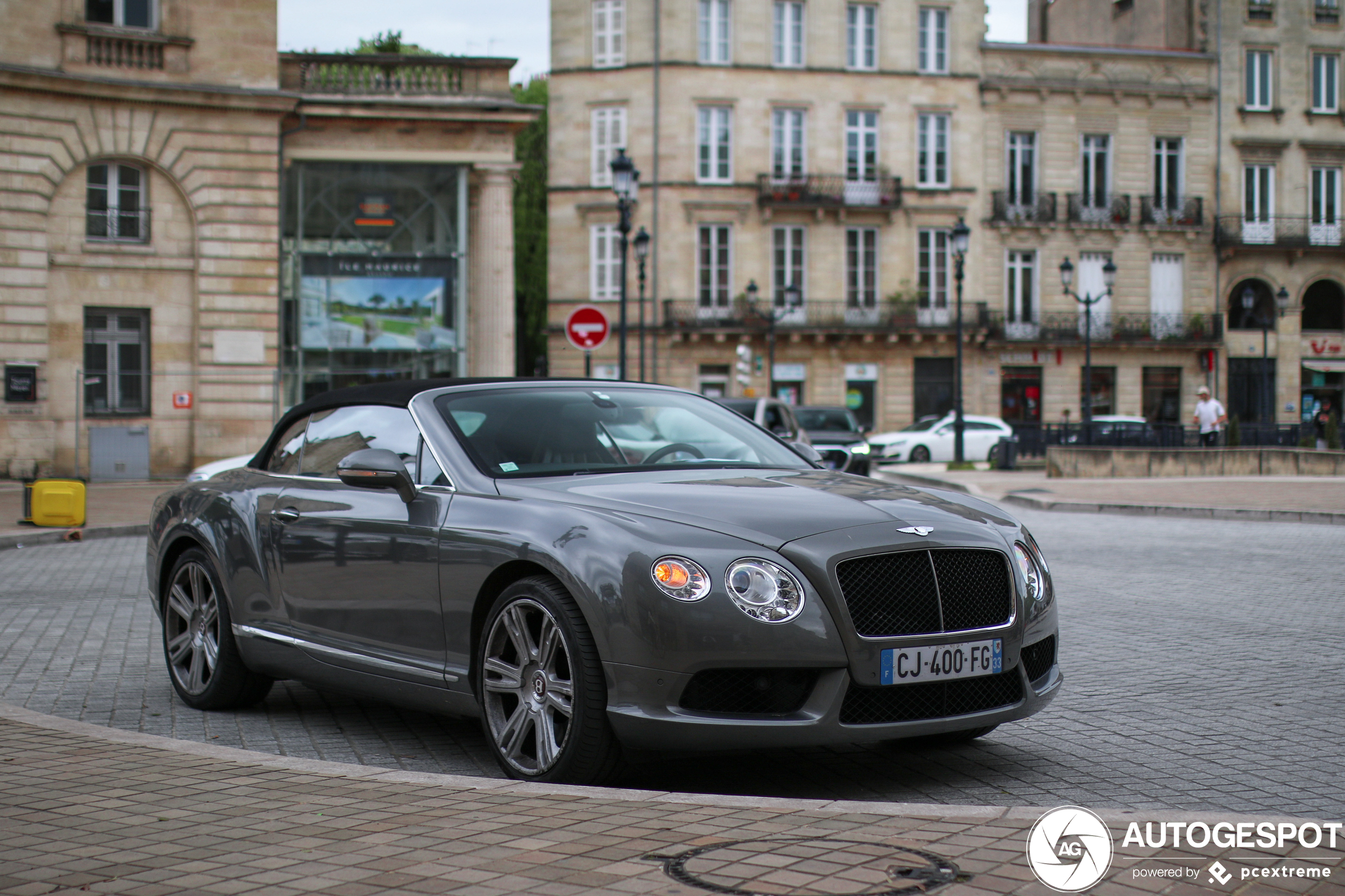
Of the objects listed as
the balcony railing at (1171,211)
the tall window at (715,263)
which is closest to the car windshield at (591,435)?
the tall window at (715,263)

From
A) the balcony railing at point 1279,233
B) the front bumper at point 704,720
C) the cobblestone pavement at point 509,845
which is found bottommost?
the cobblestone pavement at point 509,845

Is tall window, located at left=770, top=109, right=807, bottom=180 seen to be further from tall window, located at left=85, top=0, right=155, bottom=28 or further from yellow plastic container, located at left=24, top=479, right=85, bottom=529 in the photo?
yellow plastic container, located at left=24, top=479, right=85, bottom=529

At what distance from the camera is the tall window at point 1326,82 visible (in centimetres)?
5628

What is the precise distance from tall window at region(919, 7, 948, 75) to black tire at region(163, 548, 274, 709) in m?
48.8

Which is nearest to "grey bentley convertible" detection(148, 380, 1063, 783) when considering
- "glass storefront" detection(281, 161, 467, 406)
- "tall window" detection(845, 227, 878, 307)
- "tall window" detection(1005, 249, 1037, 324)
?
"glass storefront" detection(281, 161, 467, 406)

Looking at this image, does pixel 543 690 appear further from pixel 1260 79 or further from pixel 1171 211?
pixel 1260 79

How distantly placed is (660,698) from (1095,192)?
5338 centimetres

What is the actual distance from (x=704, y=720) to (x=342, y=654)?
190cm

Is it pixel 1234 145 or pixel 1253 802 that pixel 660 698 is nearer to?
pixel 1253 802

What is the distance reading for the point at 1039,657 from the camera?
5.36 m

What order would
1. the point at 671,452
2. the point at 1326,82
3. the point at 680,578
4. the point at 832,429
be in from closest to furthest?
the point at 680,578 < the point at 671,452 < the point at 832,429 < the point at 1326,82

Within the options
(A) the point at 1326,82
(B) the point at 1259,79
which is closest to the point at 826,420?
(B) the point at 1259,79

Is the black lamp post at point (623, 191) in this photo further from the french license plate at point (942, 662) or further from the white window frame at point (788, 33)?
the white window frame at point (788, 33)

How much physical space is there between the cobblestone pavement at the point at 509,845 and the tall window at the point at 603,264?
4671 cm
